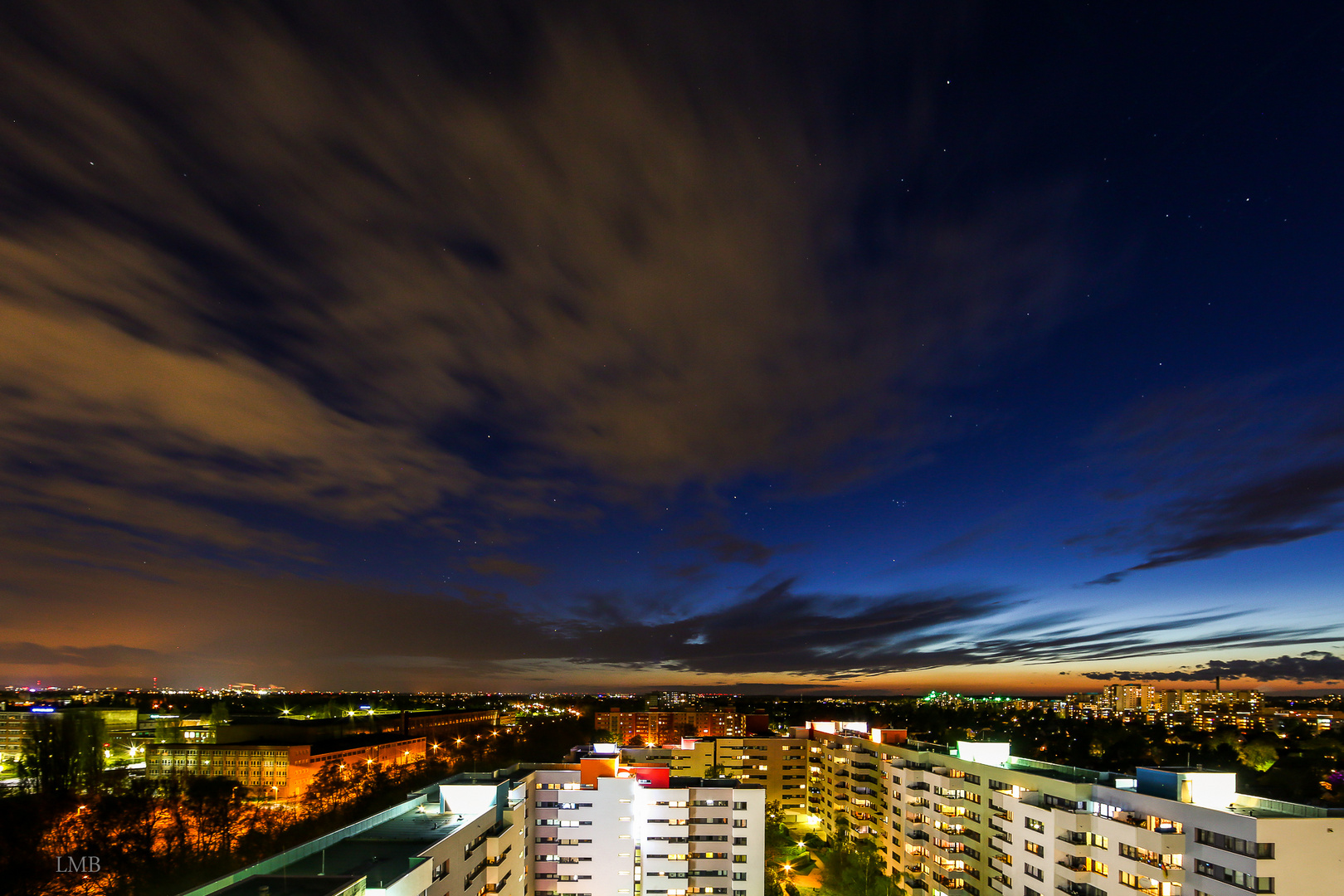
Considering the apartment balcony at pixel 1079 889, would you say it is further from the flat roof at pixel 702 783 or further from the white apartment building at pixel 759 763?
the white apartment building at pixel 759 763

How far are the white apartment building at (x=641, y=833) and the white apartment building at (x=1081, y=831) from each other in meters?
12.7

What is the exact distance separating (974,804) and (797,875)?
1806 centimetres

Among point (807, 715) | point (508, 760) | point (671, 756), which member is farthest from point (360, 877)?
point (807, 715)

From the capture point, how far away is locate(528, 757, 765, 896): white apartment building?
39.9 metres

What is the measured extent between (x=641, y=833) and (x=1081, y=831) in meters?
24.3

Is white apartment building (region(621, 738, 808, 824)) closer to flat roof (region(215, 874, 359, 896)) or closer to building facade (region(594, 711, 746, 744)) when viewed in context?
building facade (region(594, 711, 746, 744))

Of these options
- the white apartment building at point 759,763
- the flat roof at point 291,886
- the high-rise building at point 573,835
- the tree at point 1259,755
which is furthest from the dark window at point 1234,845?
the tree at point 1259,755

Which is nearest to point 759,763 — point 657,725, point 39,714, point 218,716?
point 657,725

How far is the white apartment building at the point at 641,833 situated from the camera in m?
39.9

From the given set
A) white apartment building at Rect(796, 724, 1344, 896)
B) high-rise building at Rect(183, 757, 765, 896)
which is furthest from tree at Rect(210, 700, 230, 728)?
white apartment building at Rect(796, 724, 1344, 896)

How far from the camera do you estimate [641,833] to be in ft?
142

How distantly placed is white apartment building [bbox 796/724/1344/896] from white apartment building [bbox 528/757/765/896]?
12676mm

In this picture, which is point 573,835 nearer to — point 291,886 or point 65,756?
point 291,886

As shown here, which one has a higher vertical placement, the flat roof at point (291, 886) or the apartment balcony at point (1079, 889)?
the flat roof at point (291, 886)
